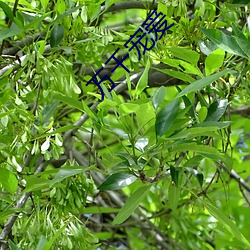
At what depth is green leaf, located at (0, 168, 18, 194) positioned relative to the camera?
0.81m

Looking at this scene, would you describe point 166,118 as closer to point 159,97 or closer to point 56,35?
point 159,97

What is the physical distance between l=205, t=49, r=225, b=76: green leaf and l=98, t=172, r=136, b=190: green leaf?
17 centimetres

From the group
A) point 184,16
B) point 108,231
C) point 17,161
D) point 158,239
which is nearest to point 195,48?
point 184,16

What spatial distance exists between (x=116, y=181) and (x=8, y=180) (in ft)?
0.43

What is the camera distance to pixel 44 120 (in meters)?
0.95

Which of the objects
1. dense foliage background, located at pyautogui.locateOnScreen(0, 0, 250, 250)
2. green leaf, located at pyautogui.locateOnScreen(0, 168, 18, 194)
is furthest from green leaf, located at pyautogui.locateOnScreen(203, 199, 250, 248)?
green leaf, located at pyautogui.locateOnScreen(0, 168, 18, 194)

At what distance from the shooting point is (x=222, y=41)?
824 millimetres

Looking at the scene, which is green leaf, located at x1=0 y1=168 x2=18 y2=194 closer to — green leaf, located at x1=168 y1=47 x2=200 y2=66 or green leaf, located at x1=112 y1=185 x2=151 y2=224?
→ green leaf, located at x1=112 y1=185 x2=151 y2=224

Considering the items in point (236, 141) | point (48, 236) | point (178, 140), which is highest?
point (178, 140)

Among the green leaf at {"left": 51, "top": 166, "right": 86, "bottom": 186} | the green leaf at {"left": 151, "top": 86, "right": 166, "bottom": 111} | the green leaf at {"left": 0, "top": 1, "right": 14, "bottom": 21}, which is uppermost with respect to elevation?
the green leaf at {"left": 0, "top": 1, "right": 14, "bottom": 21}

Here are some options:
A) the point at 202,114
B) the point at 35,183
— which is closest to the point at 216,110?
the point at 202,114

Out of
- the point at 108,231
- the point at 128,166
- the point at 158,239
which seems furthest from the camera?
the point at 108,231

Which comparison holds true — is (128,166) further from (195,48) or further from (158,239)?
(158,239)

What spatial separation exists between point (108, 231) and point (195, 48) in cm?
70
